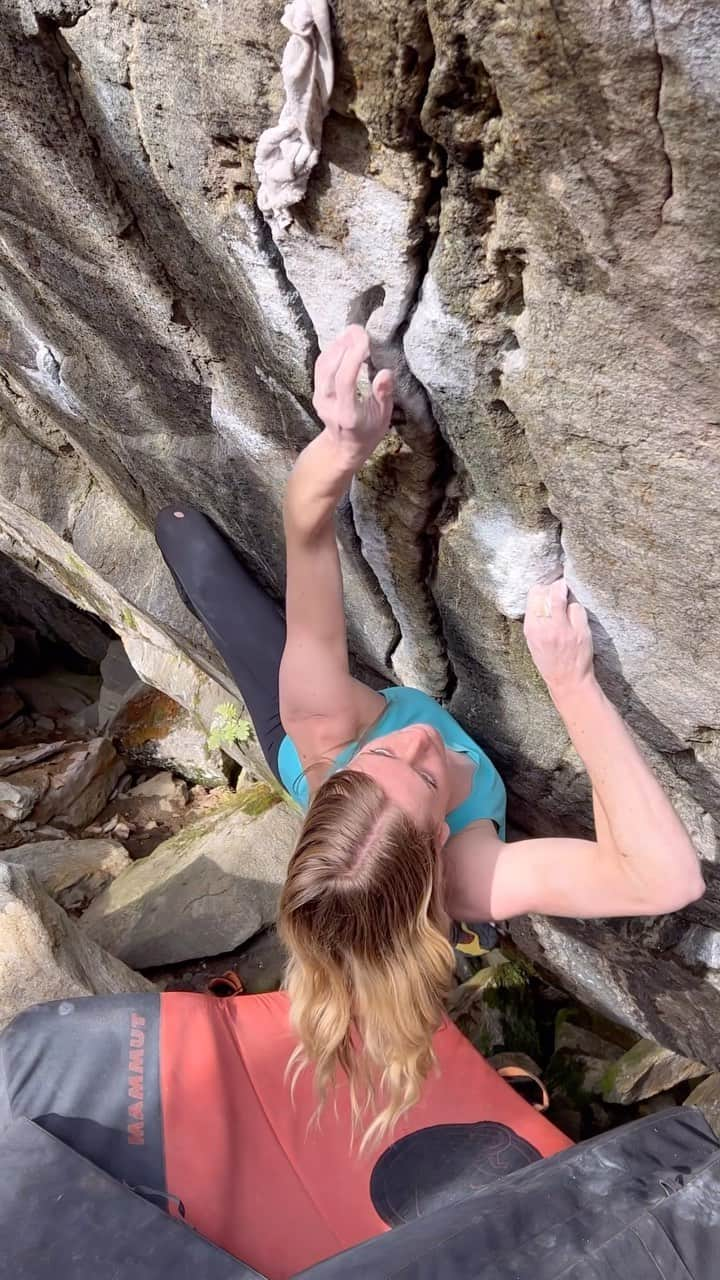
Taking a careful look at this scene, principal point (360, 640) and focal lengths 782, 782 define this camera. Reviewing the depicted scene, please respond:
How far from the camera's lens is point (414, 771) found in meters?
1.92

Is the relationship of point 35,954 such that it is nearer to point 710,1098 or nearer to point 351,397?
point 351,397

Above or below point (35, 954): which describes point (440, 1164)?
above

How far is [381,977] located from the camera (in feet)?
5.84

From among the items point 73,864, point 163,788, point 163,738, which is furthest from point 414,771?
point 163,738

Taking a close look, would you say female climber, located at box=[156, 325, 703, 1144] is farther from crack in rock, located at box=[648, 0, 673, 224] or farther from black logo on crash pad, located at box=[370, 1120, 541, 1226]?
crack in rock, located at box=[648, 0, 673, 224]

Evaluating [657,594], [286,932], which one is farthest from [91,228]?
[286,932]

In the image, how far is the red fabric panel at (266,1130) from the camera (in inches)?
87.7

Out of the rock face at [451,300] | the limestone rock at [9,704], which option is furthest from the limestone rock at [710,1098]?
the limestone rock at [9,704]

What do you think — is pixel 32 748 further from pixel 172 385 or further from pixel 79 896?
pixel 172 385

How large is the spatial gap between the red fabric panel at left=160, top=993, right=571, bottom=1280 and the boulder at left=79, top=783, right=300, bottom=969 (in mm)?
1771

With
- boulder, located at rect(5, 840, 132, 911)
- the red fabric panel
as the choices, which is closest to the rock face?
the red fabric panel

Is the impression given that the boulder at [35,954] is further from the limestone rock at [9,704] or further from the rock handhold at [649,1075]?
the limestone rock at [9,704]

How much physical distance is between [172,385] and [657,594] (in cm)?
171

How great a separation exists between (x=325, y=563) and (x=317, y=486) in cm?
23
